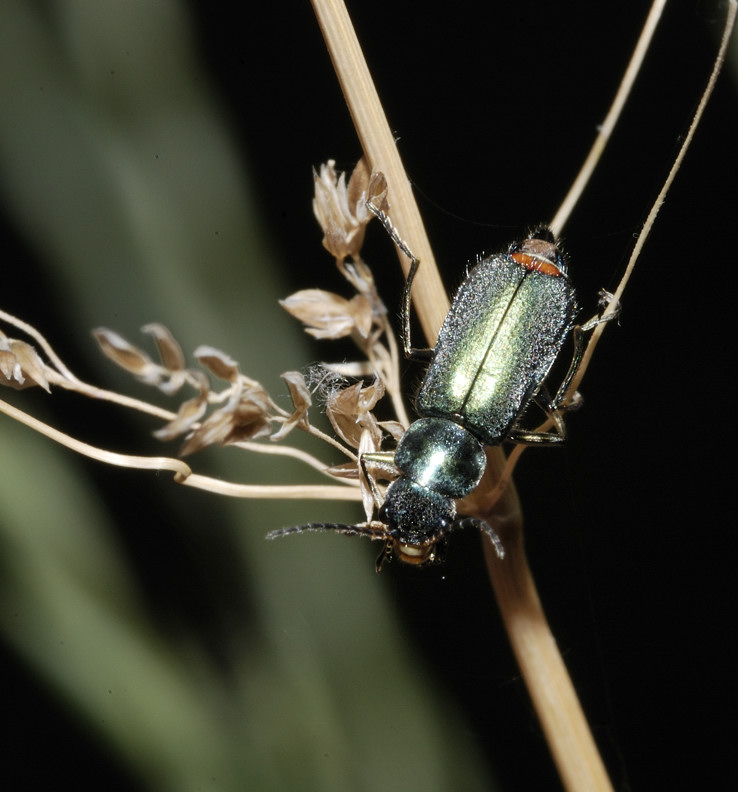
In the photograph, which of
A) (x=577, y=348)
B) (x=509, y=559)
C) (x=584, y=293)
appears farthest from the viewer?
(x=584, y=293)

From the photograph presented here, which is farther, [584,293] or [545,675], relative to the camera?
[584,293]

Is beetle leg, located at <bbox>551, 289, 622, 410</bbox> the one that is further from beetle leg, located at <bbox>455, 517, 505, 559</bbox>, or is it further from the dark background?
the dark background

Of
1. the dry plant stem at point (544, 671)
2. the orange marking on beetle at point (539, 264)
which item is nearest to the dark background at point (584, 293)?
the orange marking on beetle at point (539, 264)

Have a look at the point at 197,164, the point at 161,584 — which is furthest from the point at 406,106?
the point at 161,584

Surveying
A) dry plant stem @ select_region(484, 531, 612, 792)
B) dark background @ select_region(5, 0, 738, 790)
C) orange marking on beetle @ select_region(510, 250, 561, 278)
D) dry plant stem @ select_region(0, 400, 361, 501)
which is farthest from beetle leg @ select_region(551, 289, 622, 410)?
dark background @ select_region(5, 0, 738, 790)

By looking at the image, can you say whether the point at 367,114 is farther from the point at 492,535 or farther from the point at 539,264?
the point at 492,535

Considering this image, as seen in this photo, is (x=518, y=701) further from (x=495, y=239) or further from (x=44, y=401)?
(x=44, y=401)

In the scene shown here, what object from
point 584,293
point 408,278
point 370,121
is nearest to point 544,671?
point 408,278

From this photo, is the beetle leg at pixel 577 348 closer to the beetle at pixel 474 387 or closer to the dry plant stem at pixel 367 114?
the beetle at pixel 474 387
